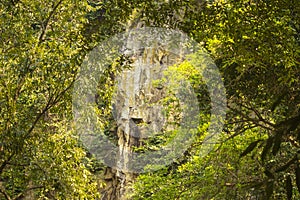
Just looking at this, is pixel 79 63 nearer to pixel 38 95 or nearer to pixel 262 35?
pixel 38 95

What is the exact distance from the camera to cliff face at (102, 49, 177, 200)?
12188 millimetres

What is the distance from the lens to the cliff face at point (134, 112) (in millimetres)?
12188

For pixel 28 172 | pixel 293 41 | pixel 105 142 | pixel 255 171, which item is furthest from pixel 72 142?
pixel 105 142

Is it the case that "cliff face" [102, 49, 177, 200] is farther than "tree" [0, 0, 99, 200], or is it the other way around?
"cliff face" [102, 49, 177, 200]

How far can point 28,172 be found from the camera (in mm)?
4863

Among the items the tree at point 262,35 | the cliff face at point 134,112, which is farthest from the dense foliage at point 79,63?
the cliff face at point 134,112

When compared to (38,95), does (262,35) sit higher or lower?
higher

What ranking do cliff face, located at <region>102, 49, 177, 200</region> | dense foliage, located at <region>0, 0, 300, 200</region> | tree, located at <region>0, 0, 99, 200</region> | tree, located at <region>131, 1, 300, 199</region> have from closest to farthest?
tree, located at <region>131, 1, 300, 199</region> → dense foliage, located at <region>0, 0, 300, 200</region> → tree, located at <region>0, 0, 99, 200</region> → cliff face, located at <region>102, 49, 177, 200</region>

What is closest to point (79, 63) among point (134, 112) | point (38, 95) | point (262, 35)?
point (38, 95)

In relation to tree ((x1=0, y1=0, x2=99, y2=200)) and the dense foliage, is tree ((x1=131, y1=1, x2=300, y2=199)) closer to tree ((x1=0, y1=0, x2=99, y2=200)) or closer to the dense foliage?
the dense foliage

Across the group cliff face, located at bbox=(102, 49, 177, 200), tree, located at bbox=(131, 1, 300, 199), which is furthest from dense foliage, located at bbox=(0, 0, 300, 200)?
cliff face, located at bbox=(102, 49, 177, 200)

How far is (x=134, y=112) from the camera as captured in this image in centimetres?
1310

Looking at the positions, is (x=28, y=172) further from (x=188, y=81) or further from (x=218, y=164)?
(x=188, y=81)

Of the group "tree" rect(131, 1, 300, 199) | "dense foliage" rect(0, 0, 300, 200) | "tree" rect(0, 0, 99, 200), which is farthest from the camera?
"tree" rect(0, 0, 99, 200)
